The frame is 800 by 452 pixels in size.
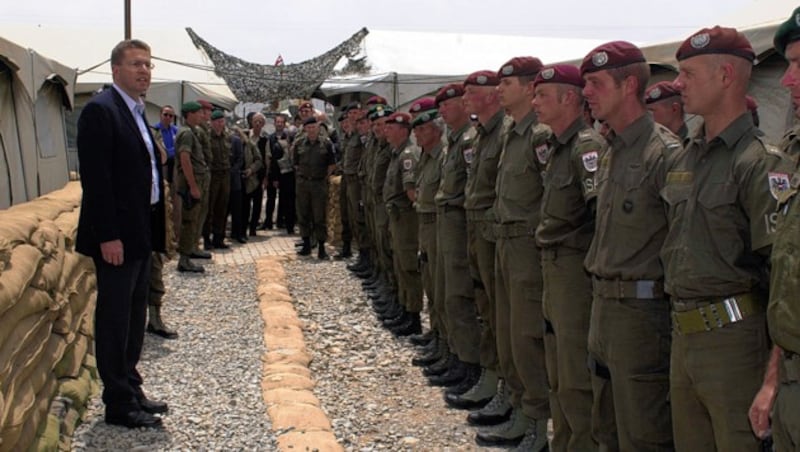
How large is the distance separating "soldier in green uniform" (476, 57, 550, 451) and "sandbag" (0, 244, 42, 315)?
2.26 meters

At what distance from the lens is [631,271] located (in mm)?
3010

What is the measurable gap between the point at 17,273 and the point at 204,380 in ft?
7.31

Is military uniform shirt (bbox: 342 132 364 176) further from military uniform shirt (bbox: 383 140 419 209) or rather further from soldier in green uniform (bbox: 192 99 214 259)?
military uniform shirt (bbox: 383 140 419 209)

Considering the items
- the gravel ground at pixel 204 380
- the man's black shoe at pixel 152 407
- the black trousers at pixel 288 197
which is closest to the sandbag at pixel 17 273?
the gravel ground at pixel 204 380

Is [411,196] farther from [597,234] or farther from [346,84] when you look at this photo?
[346,84]

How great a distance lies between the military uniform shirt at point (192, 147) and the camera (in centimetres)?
1029

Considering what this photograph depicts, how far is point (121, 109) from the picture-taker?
4539 millimetres

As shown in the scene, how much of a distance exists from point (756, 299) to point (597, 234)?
0.75 meters

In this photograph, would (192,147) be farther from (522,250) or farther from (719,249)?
(719,249)

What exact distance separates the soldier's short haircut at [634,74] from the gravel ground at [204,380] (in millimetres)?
2569

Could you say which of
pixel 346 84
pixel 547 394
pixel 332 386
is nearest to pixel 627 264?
pixel 547 394

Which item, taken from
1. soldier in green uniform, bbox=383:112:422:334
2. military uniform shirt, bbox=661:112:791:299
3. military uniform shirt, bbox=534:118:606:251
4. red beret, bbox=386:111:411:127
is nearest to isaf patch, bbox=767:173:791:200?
military uniform shirt, bbox=661:112:791:299

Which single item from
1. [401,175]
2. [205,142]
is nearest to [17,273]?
[401,175]

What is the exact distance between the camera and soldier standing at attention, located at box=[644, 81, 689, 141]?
4855 millimetres
